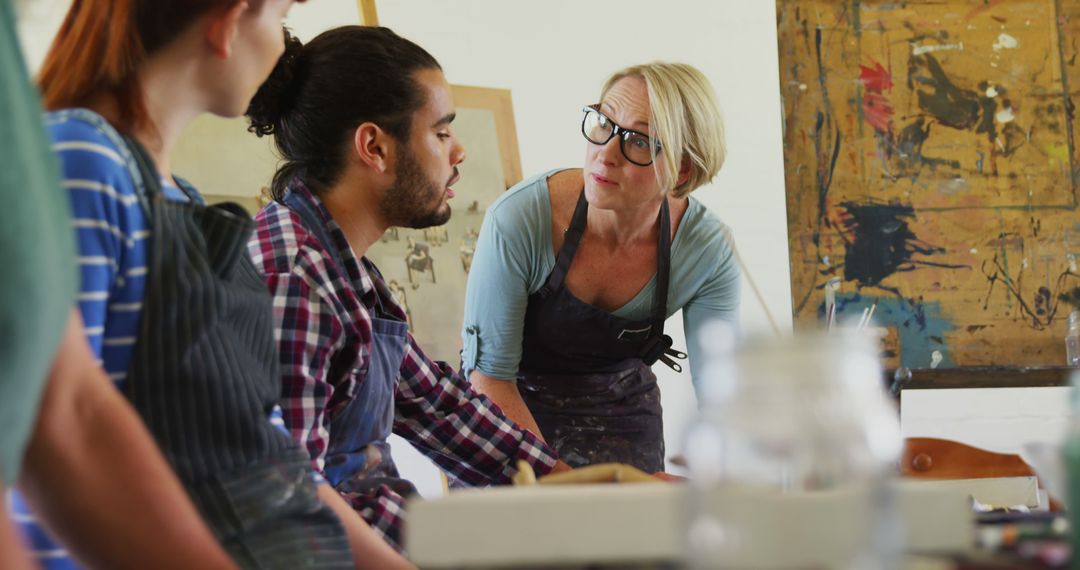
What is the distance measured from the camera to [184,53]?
1142 mm

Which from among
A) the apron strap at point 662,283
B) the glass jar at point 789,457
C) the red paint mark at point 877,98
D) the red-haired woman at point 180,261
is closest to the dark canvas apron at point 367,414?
the red-haired woman at point 180,261

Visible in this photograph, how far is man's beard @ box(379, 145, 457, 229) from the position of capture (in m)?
1.89

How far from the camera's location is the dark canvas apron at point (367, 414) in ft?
5.42

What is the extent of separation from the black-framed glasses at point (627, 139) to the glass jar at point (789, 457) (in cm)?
192

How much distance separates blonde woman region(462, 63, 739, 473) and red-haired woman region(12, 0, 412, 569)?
1.32 metres

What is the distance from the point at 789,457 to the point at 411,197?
138cm

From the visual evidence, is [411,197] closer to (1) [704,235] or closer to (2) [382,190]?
(2) [382,190]

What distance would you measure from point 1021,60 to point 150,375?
12.3 feet

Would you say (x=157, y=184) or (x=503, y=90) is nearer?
(x=157, y=184)

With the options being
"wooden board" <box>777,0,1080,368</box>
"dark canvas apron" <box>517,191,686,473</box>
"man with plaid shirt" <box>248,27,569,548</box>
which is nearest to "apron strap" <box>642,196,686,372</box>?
"dark canvas apron" <box>517,191,686,473</box>

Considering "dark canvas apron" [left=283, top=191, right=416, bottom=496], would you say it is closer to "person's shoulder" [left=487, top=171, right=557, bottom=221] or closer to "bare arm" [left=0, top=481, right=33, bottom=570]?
"person's shoulder" [left=487, top=171, right=557, bottom=221]

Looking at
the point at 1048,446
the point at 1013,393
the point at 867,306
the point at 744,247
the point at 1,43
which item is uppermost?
the point at 1,43

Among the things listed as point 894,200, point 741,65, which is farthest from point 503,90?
point 894,200

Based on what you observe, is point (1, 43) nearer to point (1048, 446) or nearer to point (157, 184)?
point (157, 184)
